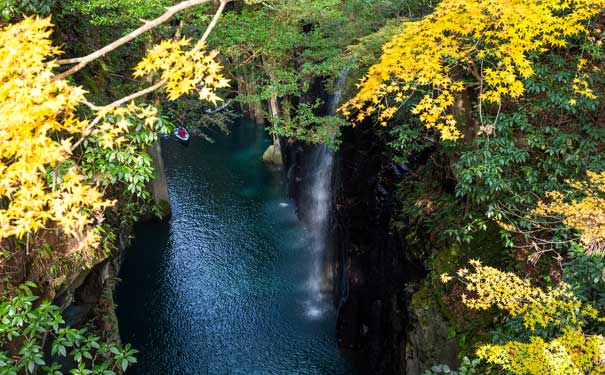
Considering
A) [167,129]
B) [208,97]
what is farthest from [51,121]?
[167,129]

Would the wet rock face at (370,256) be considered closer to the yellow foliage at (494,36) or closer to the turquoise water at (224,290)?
the turquoise water at (224,290)

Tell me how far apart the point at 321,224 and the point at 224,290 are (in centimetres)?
576

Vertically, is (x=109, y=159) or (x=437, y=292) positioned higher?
(x=109, y=159)

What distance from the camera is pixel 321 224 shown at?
19.7 metres

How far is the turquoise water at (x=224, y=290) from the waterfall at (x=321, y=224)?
1.22 feet

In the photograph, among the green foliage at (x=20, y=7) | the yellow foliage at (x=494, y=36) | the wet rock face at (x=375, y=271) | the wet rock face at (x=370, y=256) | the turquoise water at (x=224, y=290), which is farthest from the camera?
the turquoise water at (x=224, y=290)

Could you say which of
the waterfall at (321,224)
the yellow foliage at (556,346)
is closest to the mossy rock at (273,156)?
the waterfall at (321,224)

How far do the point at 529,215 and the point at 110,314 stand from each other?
11.5 meters

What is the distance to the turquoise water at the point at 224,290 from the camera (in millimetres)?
14023

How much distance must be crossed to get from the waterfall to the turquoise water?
0.37m

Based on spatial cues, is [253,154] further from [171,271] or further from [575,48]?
[575,48]

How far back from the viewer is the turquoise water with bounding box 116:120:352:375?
14023 millimetres

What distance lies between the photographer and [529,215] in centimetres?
805

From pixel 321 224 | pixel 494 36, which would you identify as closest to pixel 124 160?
pixel 494 36
